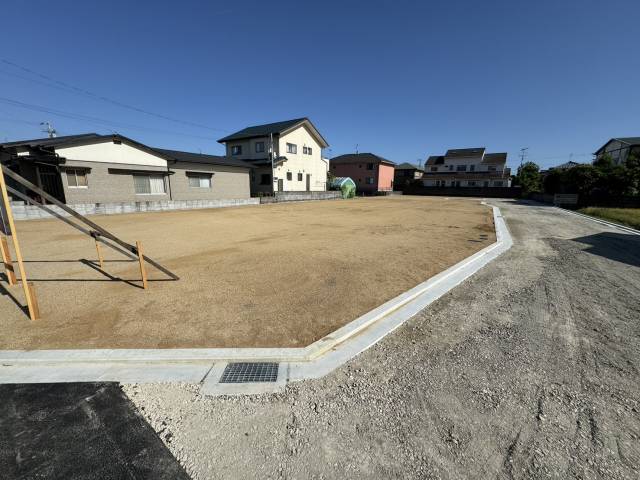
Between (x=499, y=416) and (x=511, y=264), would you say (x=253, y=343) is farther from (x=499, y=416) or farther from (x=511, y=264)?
(x=511, y=264)

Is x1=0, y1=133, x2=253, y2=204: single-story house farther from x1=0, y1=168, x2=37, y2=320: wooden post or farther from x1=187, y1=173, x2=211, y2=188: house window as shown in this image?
x1=0, y1=168, x2=37, y2=320: wooden post

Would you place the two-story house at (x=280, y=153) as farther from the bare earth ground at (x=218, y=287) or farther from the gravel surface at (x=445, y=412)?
the gravel surface at (x=445, y=412)

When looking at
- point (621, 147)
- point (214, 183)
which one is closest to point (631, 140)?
point (621, 147)

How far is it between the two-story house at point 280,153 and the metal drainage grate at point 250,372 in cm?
2209

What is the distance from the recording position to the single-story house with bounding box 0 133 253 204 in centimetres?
1270

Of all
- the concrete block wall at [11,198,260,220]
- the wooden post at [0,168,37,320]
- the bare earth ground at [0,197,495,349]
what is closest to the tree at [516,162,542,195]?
the bare earth ground at [0,197,495,349]

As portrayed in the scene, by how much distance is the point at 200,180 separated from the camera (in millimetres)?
19562

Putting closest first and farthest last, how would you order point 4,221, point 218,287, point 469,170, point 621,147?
point 4,221 < point 218,287 < point 621,147 < point 469,170

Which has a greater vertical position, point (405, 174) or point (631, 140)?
point (631, 140)

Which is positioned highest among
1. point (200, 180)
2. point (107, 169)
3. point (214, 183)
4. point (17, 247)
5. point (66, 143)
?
point (66, 143)

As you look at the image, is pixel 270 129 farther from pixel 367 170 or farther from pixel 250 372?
pixel 250 372

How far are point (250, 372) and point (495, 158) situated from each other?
55902 millimetres

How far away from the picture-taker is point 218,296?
4.24 m

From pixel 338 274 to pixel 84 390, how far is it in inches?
152
